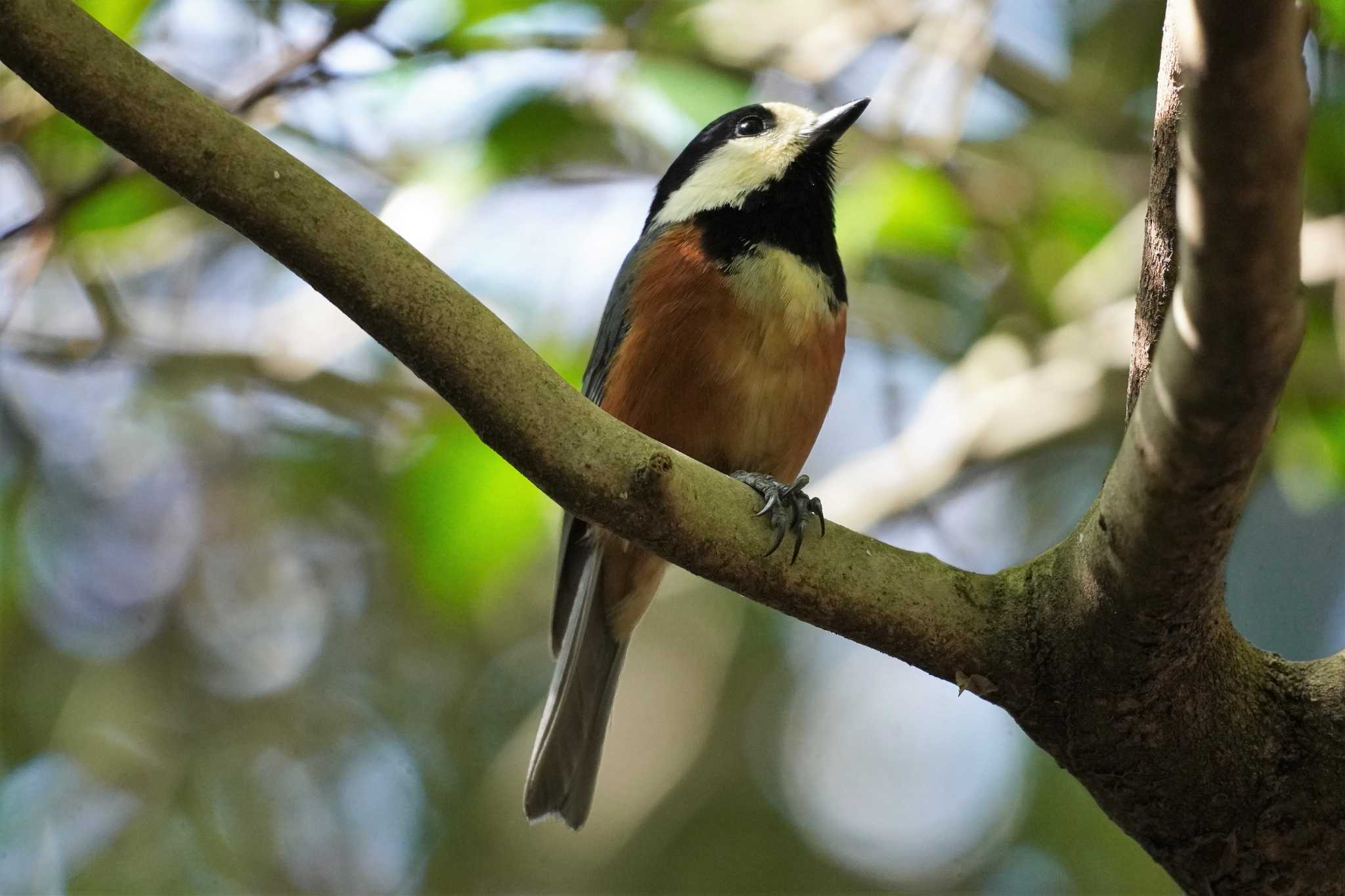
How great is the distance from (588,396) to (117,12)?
5.91 feet

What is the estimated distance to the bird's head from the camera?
4387 mm

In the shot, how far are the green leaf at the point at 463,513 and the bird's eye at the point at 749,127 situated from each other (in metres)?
1.58

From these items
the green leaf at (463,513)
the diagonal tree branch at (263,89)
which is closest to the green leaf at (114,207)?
the diagonal tree branch at (263,89)

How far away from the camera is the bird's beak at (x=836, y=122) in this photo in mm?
4453

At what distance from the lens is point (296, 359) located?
4.93 meters

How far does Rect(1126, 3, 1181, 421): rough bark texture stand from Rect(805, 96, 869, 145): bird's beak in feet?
6.64

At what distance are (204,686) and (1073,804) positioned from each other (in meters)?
4.66

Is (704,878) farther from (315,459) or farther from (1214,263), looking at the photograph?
(1214,263)

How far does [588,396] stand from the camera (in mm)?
4371

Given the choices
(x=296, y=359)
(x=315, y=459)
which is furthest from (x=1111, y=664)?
(x=315, y=459)

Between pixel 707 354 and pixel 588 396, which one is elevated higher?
pixel 588 396

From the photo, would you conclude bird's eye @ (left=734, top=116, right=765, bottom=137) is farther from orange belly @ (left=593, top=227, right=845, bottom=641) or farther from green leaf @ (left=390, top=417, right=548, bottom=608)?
green leaf @ (left=390, top=417, right=548, bottom=608)

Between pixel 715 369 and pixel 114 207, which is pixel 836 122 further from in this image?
pixel 114 207

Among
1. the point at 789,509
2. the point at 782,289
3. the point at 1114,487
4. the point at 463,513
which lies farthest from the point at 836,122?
the point at 1114,487
